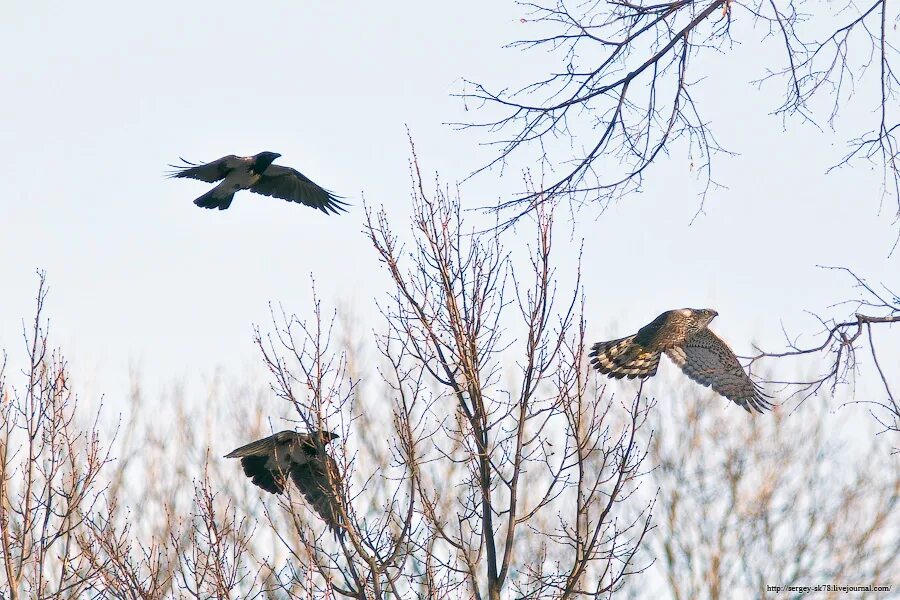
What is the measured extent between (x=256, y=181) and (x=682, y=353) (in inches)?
149

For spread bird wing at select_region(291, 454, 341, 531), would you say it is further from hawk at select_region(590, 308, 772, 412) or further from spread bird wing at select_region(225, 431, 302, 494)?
hawk at select_region(590, 308, 772, 412)

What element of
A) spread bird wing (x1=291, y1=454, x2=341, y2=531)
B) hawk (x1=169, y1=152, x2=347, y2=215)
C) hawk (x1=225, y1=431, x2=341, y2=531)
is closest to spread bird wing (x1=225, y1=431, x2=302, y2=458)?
hawk (x1=225, y1=431, x2=341, y2=531)

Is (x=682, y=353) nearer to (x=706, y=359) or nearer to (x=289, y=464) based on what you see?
(x=706, y=359)

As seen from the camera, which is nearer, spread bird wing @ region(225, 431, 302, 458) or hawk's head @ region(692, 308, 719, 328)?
spread bird wing @ region(225, 431, 302, 458)

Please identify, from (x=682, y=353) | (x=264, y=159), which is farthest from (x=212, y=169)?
(x=682, y=353)

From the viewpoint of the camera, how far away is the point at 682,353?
1070 centimetres

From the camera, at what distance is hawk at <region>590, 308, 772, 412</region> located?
1026 cm

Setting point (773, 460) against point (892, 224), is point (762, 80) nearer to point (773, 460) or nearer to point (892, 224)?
point (892, 224)

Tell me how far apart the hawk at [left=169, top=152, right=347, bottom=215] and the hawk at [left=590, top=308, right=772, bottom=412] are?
2546mm

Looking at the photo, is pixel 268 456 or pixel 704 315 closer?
pixel 268 456

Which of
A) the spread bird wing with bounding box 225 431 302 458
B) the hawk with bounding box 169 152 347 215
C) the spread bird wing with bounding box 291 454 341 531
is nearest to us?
the spread bird wing with bounding box 225 431 302 458

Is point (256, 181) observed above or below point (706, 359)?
above

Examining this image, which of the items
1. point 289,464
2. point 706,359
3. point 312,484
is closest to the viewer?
point 289,464

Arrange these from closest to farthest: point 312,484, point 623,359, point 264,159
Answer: point 312,484 < point 264,159 < point 623,359
